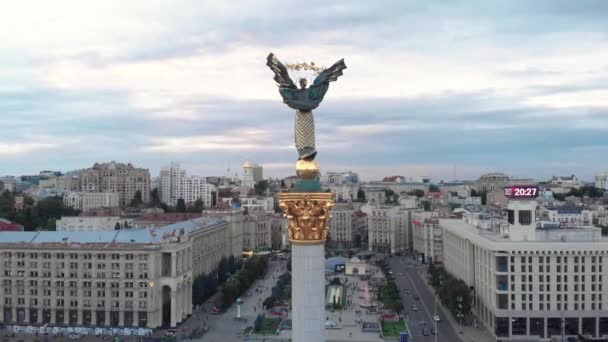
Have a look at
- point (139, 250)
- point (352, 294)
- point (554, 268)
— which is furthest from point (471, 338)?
point (139, 250)

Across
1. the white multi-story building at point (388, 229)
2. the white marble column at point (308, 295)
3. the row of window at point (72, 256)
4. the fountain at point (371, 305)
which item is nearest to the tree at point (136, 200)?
the white multi-story building at point (388, 229)

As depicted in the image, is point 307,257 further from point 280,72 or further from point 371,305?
point 371,305

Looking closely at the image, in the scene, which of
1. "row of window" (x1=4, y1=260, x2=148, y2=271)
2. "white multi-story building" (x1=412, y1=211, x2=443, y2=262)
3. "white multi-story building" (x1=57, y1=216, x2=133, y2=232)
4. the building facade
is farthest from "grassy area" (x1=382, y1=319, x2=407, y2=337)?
the building facade

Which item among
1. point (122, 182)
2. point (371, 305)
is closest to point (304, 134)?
point (371, 305)

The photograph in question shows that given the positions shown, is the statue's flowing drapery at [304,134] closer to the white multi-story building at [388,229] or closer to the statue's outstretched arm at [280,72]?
the statue's outstretched arm at [280,72]

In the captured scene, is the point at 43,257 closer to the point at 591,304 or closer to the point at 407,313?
the point at 407,313
